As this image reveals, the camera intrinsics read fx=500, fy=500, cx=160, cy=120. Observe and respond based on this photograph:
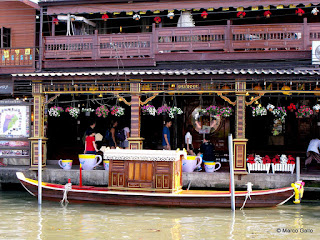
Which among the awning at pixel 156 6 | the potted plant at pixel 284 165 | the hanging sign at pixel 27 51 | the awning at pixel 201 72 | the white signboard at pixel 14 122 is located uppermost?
the awning at pixel 156 6

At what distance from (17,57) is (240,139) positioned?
1003 centimetres

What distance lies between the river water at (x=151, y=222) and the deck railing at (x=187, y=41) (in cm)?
632

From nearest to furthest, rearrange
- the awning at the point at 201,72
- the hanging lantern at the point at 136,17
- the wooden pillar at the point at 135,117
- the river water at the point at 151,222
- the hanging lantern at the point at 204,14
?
the river water at the point at 151,222
the awning at the point at 201,72
the wooden pillar at the point at 135,117
the hanging lantern at the point at 204,14
the hanging lantern at the point at 136,17

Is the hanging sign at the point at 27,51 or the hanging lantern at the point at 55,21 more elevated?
the hanging lantern at the point at 55,21

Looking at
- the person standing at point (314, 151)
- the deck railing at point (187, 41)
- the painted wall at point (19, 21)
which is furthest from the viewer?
the painted wall at point (19, 21)

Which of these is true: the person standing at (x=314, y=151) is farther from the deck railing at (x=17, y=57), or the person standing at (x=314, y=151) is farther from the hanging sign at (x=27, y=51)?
the hanging sign at (x=27, y=51)

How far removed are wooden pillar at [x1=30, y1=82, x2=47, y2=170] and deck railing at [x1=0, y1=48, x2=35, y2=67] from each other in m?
2.18

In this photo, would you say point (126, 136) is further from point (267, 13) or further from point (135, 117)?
point (267, 13)

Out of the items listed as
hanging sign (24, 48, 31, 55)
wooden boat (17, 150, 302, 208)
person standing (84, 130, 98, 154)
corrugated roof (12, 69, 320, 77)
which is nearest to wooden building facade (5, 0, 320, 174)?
corrugated roof (12, 69, 320, 77)

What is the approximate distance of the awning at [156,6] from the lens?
19.1 meters

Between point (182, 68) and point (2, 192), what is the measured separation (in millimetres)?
8330

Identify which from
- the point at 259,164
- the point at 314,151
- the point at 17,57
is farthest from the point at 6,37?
the point at 314,151

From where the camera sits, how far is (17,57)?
68.7ft

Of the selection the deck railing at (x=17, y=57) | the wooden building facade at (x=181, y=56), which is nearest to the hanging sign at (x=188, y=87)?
the wooden building facade at (x=181, y=56)
